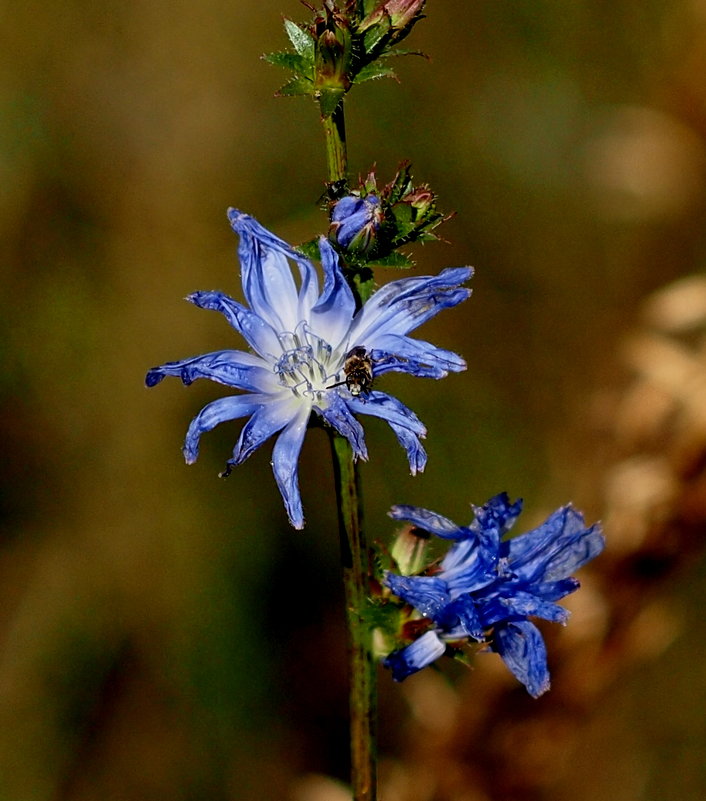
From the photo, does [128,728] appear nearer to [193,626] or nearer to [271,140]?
[193,626]

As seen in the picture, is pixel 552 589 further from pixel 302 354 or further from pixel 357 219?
pixel 357 219

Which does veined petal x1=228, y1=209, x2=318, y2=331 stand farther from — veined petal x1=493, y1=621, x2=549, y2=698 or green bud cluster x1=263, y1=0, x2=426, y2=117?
veined petal x1=493, y1=621, x2=549, y2=698

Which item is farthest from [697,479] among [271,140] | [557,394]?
[271,140]

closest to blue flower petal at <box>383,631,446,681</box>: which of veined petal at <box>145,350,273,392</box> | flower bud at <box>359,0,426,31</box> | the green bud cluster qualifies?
veined petal at <box>145,350,273,392</box>

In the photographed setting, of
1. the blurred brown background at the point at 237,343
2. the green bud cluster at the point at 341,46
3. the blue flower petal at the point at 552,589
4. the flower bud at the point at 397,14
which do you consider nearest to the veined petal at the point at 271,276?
the green bud cluster at the point at 341,46

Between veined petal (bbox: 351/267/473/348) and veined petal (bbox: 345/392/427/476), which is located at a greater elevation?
veined petal (bbox: 351/267/473/348)

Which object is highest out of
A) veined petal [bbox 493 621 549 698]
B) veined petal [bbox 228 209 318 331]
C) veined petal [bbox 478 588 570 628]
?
veined petal [bbox 228 209 318 331]
